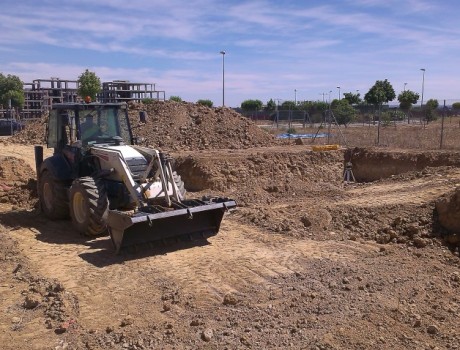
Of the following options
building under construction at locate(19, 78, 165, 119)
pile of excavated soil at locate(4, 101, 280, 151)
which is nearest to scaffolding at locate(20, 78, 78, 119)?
building under construction at locate(19, 78, 165, 119)

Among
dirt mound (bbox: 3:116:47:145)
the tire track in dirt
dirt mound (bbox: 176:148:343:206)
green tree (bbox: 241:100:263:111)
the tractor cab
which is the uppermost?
green tree (bbox: 241:100:263:111)

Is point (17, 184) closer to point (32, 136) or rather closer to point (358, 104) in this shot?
point (32, 136)

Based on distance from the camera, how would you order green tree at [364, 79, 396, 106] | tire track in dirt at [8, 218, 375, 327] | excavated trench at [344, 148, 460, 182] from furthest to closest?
green tree at [364, 79, 396, 106] < excavated trench at [344, 148, 460, 182] < tire track in dirt at [8, 218, 375, 327]

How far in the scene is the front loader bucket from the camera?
8031mm

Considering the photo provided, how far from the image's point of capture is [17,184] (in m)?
14.1

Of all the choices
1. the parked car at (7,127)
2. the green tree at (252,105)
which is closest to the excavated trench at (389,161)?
the parked car at (7,127)

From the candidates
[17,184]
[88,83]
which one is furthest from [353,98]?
[17,184]

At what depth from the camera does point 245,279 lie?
736 cm

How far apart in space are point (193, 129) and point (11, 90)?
94.4ft

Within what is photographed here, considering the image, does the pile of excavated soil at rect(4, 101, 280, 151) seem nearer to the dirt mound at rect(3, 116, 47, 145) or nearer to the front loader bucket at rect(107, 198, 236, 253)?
the dirt mound at rect(3, 116, 47, 145)

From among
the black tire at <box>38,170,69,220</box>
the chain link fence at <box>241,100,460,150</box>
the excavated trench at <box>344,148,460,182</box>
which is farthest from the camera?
the chain link fence at <box>241,100,460,150</box>

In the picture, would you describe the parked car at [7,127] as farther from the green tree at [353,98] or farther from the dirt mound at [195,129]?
the green tree at [353,98]

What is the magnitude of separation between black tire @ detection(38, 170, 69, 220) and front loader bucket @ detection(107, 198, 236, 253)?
245cm

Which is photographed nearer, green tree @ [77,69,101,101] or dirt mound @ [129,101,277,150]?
dirt mound @ [129,101,277,150]
